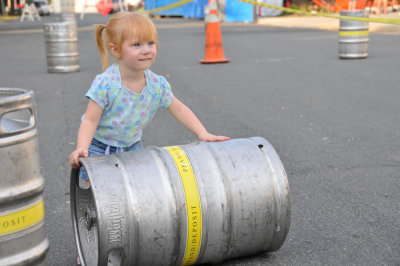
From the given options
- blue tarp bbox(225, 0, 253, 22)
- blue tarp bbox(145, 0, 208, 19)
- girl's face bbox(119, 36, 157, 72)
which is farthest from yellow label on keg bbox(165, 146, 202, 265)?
blue tarp bbox(145, 0, 208, 19)

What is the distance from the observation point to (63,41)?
456 inches

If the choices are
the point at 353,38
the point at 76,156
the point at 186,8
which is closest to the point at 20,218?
the point at 76,156

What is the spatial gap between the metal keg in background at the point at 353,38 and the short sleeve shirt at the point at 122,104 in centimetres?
876

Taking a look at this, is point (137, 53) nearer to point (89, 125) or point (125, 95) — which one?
point (125, 95)

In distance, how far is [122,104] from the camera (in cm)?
330

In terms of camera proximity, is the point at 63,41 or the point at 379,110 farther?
the point at 63,41

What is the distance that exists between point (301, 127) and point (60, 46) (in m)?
6.42

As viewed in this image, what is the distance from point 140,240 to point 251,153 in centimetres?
67

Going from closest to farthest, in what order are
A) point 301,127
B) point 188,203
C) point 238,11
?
point 188,203, point 301,127, point 238,11

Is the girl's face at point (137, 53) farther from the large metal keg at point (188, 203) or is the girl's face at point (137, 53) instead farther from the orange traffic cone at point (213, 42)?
the orange traffic cone at point (213, 42)

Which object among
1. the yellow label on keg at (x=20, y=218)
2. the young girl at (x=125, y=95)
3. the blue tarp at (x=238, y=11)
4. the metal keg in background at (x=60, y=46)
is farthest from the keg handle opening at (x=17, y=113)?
the blue tarp at (x=238, y=11)

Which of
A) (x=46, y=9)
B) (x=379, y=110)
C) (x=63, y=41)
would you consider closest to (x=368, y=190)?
(x=379, y=110)

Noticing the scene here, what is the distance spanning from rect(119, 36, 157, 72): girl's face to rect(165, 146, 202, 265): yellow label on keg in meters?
0.56

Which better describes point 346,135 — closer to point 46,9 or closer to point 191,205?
point 191,205
